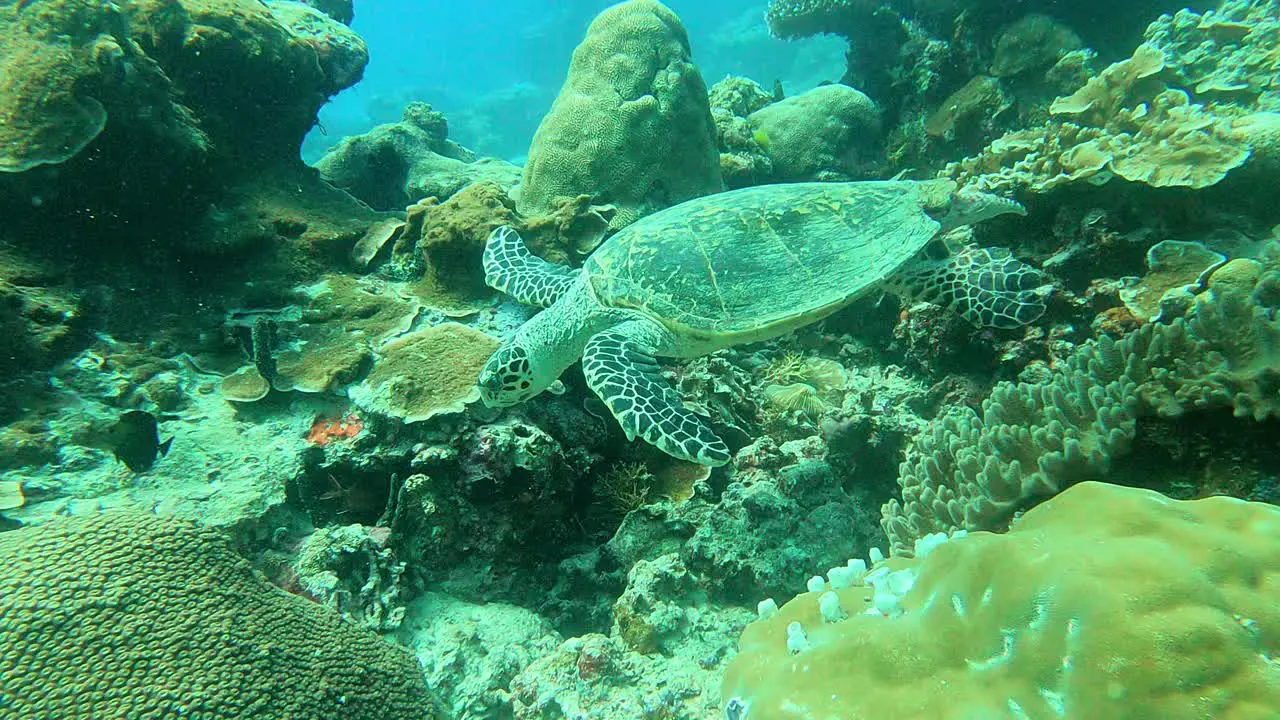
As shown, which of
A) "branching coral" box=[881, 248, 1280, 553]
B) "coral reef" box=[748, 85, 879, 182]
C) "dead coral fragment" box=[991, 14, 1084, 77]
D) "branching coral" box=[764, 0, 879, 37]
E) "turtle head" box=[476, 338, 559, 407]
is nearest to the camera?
"branching coral" box=[881, 248, 1280, 553]

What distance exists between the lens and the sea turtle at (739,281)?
392 centimetres

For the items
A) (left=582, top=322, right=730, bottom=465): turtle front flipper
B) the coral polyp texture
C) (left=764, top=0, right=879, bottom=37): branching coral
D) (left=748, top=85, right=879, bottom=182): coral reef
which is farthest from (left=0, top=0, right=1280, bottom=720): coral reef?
(left=764, top=0, right=879, bottom=37): branching coral

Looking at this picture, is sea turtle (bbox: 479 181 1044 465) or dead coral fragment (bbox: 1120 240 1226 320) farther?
sea turtle (bbox: 479 181 1044 465)

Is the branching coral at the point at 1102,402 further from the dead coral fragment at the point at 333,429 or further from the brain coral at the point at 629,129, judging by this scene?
the brain coral at the point at 629,129

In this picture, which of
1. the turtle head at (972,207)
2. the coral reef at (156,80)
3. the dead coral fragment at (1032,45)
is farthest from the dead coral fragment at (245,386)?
the dead coral fragment at (1032,45)

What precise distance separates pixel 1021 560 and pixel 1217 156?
15.6 feet

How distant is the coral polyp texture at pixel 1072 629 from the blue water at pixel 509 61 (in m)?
23.1

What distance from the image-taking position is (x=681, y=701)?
283 cm

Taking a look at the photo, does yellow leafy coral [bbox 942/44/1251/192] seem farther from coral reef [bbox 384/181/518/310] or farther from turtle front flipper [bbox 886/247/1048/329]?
coral reef [bbox 384/181/518/310]

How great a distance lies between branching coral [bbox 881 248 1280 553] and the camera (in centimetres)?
231

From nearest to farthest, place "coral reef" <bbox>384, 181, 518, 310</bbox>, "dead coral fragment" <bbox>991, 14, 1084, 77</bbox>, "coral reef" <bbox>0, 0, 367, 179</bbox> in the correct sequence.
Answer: "coral reef" <bbox>0, 0, 367, 179</bbox> < "coral reef" <bbox>384, 181, 518, 310</bbox> < "dead coral fragment" <bbox>991, 14, 1084, 77</bbox>

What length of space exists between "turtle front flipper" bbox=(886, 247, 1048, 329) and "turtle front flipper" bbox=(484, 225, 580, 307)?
3.09 meters

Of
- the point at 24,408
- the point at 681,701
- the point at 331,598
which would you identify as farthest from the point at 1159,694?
the point at 24,408

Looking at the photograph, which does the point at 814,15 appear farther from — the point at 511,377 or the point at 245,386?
the point at 245,386
